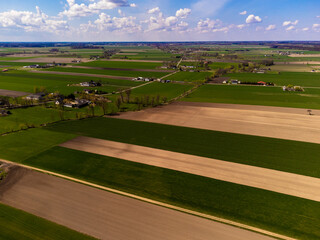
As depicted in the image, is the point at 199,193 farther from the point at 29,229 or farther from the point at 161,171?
the point at 29,229

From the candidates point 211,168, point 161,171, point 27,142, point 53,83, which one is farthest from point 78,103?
point 211,168

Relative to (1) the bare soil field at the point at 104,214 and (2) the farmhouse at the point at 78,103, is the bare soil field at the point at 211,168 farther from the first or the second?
(2) the farmhouse at the point at 78,103

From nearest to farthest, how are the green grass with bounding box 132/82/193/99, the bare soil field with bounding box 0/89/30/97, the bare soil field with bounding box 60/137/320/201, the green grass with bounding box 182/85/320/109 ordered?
the bare soil field with bounding box 60/137/320/201, the green grass with bounding box 182/85/320/109, the bare soil field with bounding box 0/89/30/97, the green grass with bounding box 132/82/193/99

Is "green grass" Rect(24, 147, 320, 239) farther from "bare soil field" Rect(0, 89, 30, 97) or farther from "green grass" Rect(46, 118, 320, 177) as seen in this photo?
"bare soil field" Rect(0, 89, 30, 97)

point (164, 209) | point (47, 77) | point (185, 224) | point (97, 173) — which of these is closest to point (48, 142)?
point (97, 173)

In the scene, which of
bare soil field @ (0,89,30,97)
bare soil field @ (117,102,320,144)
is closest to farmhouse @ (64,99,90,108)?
bare soil field @ (117,102,320,144)

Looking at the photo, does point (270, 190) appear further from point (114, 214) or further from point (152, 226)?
point (114, 214)
